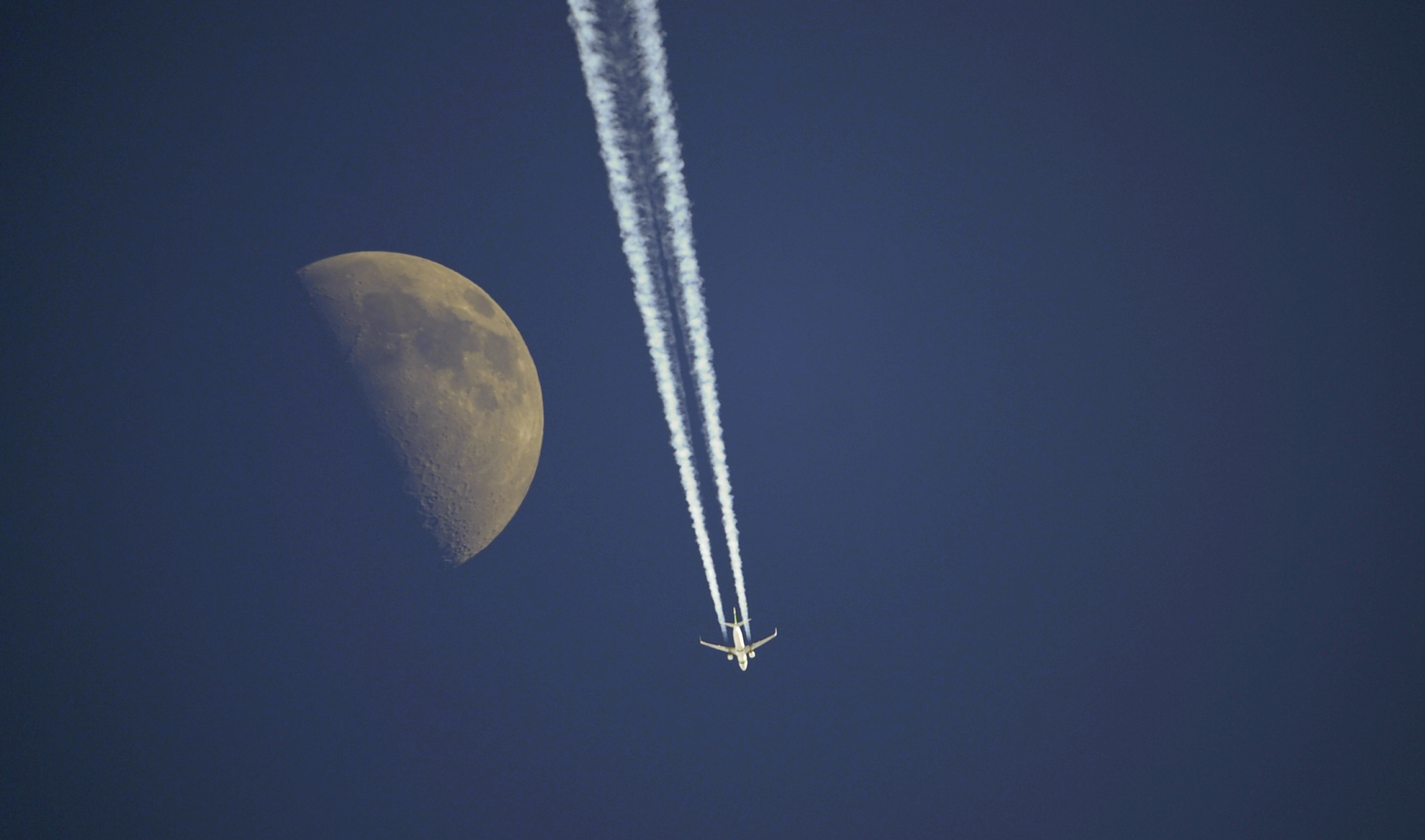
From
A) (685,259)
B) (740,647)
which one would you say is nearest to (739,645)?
(740,647)

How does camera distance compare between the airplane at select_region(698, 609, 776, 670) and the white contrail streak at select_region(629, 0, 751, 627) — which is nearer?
the white contrail streak at select_region(629, 0, 751, 627)

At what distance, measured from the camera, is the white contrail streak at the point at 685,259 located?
15000 mm

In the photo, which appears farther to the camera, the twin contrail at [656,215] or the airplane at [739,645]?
the airplane at [739,645]

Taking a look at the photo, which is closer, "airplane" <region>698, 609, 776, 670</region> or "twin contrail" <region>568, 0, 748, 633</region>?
"twin contrail" <region>568, 0, 748, 633</region>

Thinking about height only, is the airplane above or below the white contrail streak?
below

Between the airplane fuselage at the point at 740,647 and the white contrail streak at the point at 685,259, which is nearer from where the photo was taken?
the white contrail streak at the point at 685,259

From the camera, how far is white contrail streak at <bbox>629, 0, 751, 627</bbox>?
1500cm

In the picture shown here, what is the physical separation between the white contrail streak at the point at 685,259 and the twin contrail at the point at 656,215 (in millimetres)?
31

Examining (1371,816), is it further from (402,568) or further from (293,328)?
(293,328)

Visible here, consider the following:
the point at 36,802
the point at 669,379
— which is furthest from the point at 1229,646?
the point at 36,802

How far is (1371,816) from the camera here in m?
23.3

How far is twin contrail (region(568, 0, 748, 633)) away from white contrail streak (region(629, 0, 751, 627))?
31 millimetres

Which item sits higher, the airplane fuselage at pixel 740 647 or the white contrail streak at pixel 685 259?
the white contrail streak at pixel 685 259

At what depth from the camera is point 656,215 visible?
53.2 ft
